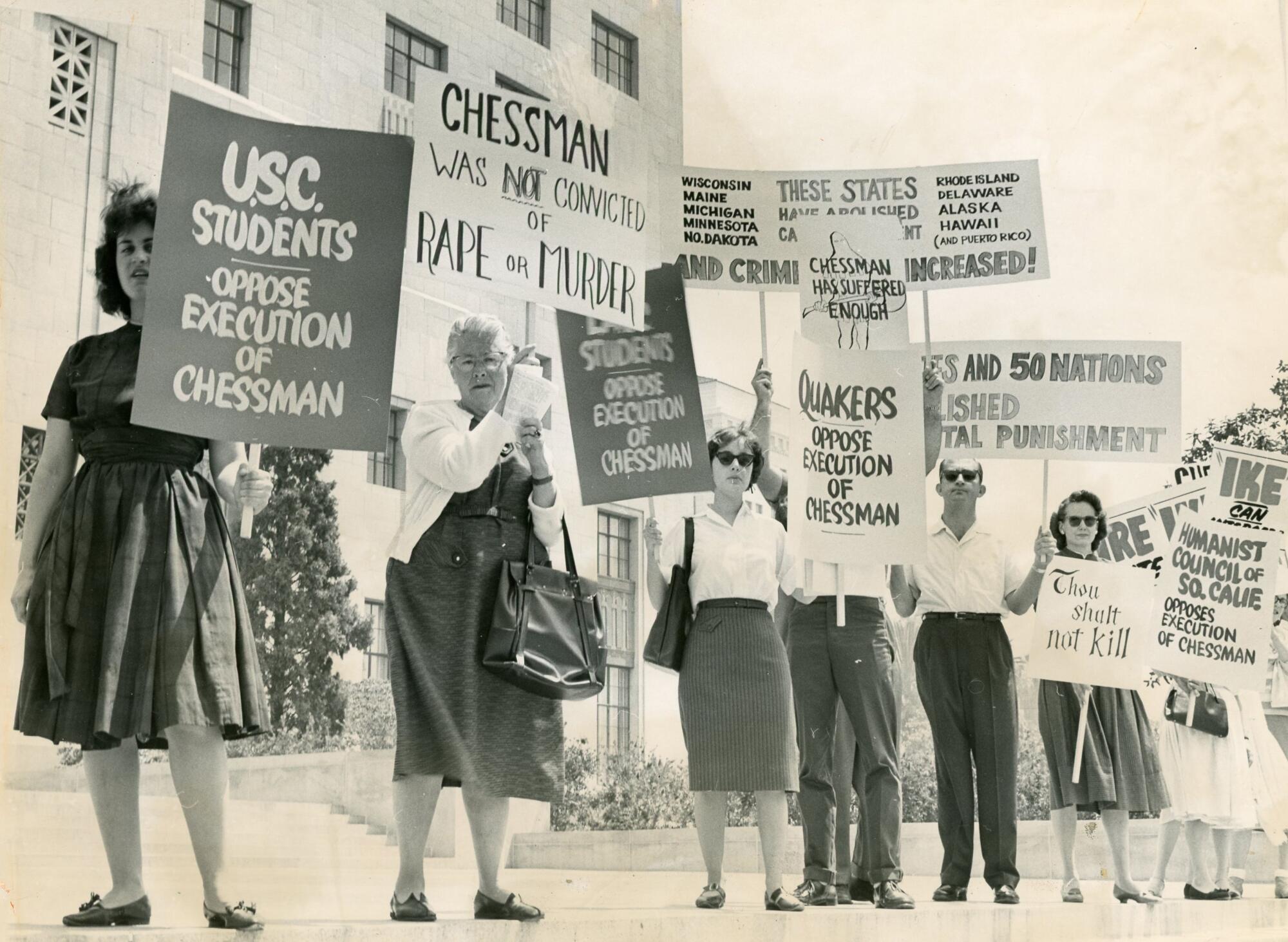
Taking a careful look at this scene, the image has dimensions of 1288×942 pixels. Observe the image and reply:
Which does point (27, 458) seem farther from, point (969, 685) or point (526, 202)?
point (969, 685)

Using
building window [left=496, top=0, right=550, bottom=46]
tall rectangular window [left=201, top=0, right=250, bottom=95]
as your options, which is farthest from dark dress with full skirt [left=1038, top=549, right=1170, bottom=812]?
tall rectangular window [left=201, top=0, right=250, bottom=95]

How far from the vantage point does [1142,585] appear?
20.4ft

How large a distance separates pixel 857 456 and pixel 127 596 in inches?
105

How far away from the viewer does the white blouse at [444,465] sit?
495cm

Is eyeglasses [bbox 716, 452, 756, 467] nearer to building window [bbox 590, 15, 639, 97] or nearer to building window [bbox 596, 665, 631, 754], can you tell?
Answer: building window [bbox 596, 665, 631, 754]

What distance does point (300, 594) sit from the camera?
16.3 ft

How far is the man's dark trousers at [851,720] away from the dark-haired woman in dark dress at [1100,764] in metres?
0.77

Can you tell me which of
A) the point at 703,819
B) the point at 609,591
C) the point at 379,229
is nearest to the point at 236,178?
the point at 379,229

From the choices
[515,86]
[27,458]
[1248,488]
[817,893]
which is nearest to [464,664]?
[27,458]

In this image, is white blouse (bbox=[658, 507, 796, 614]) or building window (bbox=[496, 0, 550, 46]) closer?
white blouse (bbox=[658, 507, 796, 614])

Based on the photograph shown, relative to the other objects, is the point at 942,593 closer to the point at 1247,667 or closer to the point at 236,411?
Result: the point at 1247,667

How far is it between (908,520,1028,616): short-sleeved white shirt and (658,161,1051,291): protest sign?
993mm

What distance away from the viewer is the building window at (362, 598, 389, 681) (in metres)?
5.01

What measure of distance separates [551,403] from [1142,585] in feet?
8.09
